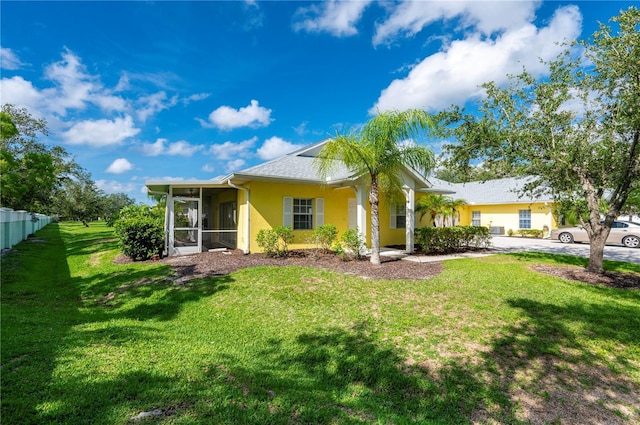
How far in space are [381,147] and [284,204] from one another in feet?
17.2

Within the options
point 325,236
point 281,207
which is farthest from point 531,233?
point 281,207

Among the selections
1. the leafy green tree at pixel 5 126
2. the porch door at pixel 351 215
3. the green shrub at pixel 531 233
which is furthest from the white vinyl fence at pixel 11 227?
the green shrub at pixel 531 233

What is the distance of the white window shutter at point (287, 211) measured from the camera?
1316cm

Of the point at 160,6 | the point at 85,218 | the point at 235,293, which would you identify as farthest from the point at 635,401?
the point at 85,218

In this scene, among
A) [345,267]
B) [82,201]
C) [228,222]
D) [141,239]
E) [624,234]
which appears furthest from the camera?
[82,201]

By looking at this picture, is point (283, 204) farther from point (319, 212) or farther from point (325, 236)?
point (325, 236)

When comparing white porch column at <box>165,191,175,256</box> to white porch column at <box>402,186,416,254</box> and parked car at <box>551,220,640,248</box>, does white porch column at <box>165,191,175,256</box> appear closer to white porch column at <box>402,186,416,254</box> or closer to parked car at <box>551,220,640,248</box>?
white porch column at <box>402,186,416,254</box>

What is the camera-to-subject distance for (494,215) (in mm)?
25875

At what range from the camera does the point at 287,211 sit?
522 inches

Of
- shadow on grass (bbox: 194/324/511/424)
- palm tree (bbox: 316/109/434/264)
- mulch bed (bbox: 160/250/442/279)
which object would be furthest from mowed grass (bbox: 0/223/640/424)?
palm tree (bbox: 316/109/434/264)

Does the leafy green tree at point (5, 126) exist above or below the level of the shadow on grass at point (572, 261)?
above

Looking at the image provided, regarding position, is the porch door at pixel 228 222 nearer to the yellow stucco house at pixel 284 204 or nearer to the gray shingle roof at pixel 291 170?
the yellow stucco house at pixel 284 204

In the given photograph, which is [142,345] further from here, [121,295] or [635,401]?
[635,401]

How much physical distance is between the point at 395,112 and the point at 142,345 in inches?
359
